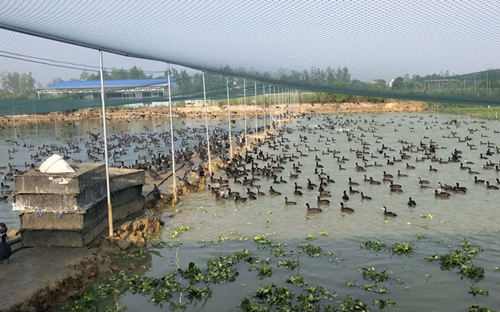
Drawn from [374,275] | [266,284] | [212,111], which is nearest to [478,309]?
[374,275]

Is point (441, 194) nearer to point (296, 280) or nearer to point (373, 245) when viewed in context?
point (373, 245)

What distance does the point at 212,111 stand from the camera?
88.9 m

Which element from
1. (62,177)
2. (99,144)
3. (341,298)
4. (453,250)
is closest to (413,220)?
(453,250)

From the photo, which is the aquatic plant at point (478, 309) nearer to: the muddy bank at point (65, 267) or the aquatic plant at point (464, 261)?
the aquatic plant at point (464, 261)

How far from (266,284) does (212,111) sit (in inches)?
3069

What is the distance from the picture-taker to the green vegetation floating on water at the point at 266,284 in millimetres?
10961

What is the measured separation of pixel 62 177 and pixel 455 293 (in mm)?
10460

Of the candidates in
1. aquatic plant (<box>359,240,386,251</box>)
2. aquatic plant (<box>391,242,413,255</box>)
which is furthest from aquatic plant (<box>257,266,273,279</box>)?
aquatic plant (<box>391,242,413,255</box>)

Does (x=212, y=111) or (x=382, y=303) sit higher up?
(x=212, y=111)

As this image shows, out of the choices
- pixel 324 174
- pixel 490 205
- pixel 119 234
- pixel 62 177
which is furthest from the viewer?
pixel 324 174

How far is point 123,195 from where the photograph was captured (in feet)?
58.5

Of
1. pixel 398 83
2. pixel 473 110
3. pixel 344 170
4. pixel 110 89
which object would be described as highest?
pixel 110 89

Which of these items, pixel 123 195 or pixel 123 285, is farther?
pixel 123 195

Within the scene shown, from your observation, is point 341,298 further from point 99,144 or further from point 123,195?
point 99,144
